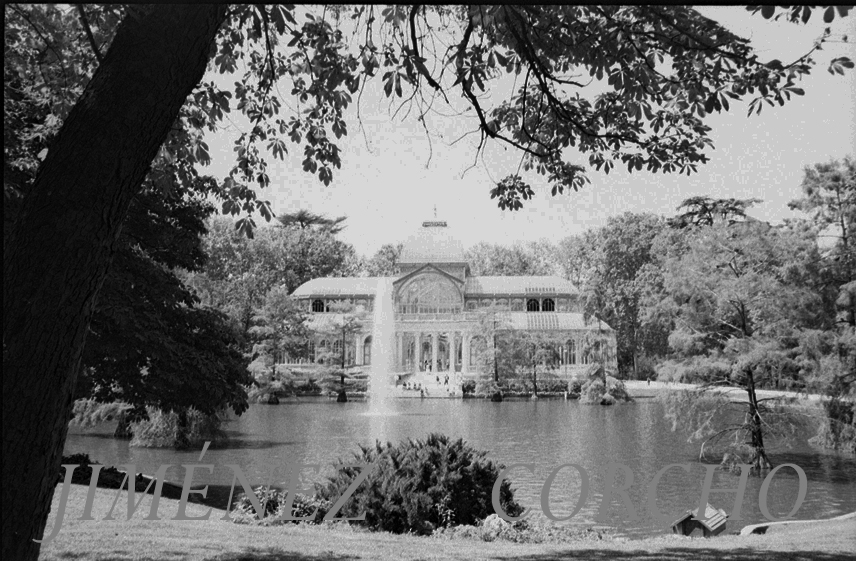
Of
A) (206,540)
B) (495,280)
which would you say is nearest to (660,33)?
(206,540)

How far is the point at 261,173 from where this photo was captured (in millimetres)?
4906

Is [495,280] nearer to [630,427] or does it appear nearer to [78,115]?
[630,427]

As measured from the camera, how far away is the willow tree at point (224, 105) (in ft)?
7.17

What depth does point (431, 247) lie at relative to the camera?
4219 centimetres

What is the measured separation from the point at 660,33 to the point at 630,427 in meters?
14.2

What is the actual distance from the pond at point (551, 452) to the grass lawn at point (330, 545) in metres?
2.24

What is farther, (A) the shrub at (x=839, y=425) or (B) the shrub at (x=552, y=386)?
(B) the shrub at (x=552, y=386)

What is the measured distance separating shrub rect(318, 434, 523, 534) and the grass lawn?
0.36 metres

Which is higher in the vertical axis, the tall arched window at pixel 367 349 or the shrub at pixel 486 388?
the tall arched window at pixel 367 349

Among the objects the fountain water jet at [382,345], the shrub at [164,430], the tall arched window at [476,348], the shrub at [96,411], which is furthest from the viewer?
the tall arched window at [476,348]

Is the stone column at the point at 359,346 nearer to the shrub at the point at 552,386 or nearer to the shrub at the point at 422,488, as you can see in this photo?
the shrub at the point at 552,386

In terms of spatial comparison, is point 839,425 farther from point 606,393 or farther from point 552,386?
point 552,386

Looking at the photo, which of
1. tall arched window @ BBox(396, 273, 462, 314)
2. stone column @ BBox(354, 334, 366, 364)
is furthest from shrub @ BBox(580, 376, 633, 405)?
tall arched window @ BBox(396, 273, 462, 314)

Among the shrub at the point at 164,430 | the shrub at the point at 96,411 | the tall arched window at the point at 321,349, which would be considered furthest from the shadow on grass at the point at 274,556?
the tall arched window at the point at 321,349
